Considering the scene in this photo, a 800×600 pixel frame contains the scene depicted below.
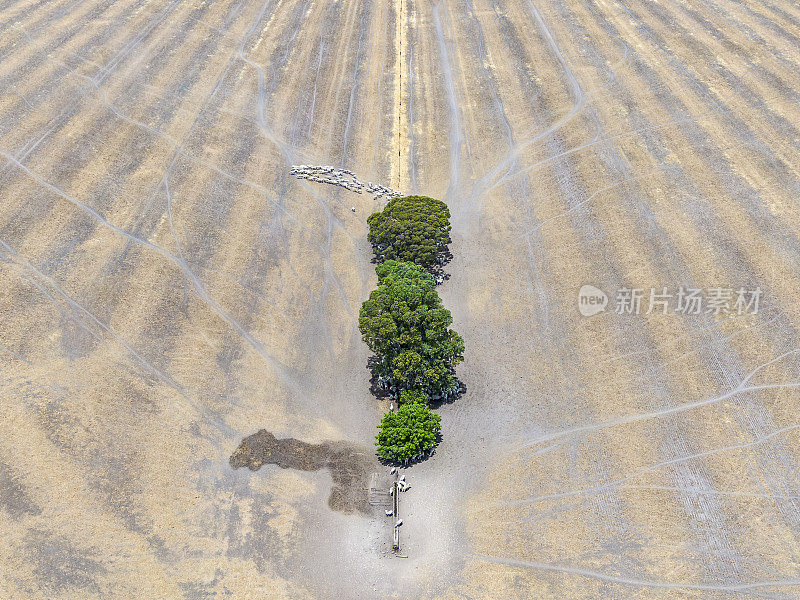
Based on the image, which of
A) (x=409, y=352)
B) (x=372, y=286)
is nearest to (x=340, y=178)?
(x=372, y=286)

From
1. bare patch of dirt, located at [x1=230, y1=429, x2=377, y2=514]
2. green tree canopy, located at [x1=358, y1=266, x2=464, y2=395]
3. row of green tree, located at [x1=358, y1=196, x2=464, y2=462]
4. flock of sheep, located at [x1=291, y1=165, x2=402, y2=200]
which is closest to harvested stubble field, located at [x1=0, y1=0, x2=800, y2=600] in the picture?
bare patch of dirt, located at [x1=230, y1=429, x2=377, y2=514]

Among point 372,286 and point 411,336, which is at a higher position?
point 411,336

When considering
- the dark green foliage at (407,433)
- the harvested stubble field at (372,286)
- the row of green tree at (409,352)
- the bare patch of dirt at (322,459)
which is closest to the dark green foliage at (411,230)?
the harvested stubble field at (372,286)

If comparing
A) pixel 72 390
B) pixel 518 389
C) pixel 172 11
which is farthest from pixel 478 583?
pixel 172 11

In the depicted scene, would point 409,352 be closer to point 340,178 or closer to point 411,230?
point 411,230

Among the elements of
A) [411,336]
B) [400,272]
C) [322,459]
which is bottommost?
[322,459]

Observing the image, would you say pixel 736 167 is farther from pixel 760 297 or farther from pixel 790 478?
pixel 790 478

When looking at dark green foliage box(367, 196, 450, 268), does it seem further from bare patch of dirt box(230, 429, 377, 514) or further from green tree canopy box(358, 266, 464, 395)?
bare patch of dirt box(230, 429, 377, 514)

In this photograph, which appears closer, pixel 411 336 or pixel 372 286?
pixel 411 336
